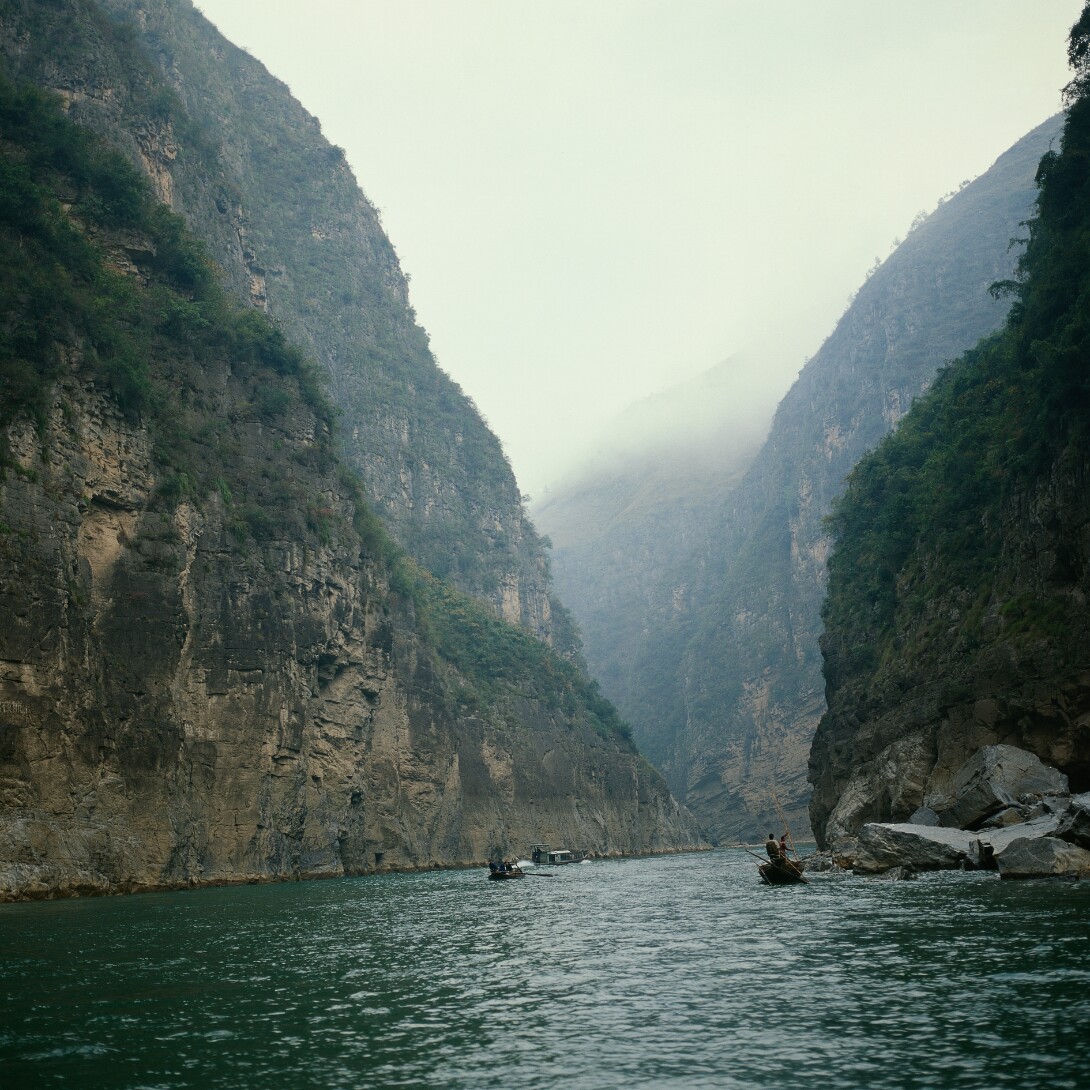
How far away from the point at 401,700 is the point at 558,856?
16.2 metres

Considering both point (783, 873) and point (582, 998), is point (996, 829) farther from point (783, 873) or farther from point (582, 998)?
point (582, 998)

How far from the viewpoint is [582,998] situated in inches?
590

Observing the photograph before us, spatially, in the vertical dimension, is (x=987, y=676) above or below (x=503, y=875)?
above

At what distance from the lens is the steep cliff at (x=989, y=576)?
34.4m

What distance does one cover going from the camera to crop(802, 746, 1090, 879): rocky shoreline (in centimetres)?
2491

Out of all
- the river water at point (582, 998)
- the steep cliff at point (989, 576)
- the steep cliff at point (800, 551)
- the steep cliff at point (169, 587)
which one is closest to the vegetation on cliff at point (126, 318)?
the steep cliff at point (169, 587)

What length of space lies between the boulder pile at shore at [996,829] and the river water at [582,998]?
143 cm

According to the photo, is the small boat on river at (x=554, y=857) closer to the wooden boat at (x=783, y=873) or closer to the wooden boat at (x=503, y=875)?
the wooden boat at (x=503, y=875)

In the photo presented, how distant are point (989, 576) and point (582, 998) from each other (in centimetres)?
3441

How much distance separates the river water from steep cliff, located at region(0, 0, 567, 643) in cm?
6445

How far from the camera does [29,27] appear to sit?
5884 cm

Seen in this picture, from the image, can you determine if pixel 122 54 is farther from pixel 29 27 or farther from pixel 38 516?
pixel 38 516

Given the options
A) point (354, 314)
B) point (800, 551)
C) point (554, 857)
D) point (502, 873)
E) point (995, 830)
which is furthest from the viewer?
point (800, 551)

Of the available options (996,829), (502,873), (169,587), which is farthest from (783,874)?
(169,587)
